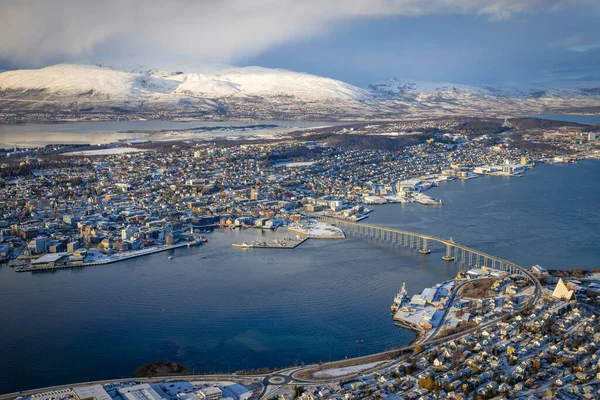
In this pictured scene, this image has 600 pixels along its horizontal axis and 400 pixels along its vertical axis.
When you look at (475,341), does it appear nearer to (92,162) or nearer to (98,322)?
(98,322)

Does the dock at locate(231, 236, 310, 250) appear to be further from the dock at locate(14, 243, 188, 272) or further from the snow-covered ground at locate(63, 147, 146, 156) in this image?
the snow-covered ground at locate(63, 147, 146, 156)

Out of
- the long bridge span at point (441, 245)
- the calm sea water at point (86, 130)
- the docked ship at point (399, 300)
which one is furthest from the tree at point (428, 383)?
the calm sea water at point (86, 130)

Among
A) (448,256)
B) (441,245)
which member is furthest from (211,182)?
(448,256)

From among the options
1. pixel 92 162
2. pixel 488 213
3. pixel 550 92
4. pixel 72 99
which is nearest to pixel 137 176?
pixel 92 162

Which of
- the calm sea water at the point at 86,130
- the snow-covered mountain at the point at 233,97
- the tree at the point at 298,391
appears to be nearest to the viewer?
the tree at the point at 298,391

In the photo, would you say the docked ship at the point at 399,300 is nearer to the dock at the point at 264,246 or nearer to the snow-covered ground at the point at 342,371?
the snow-covered ground at the point at 342,371
